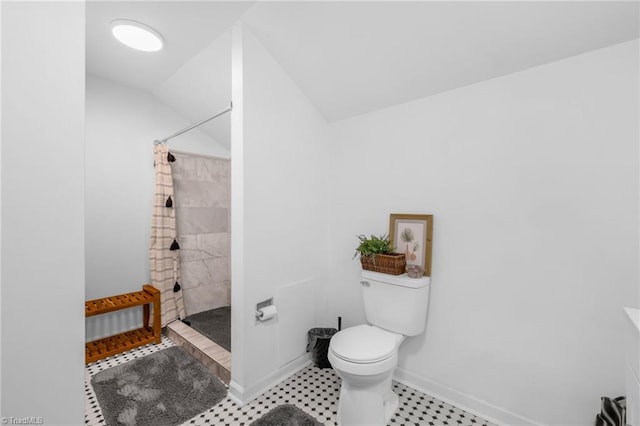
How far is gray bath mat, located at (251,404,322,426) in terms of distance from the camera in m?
1.53

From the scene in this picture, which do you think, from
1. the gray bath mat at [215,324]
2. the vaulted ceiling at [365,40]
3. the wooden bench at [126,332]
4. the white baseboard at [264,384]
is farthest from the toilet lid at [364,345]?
the wooden bench at [126,332]

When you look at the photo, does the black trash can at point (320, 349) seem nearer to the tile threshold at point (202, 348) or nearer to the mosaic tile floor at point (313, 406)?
the mosaic tile floor at point (313, 406)

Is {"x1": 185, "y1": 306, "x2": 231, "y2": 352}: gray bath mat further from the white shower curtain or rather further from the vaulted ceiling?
the vaulted ceiling

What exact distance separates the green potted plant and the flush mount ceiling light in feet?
6.34

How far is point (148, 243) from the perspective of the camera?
103 inches

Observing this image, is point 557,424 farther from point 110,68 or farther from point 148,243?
point 110,68

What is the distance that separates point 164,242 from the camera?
2.53 metres

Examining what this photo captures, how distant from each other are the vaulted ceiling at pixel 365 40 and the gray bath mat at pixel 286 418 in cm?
208

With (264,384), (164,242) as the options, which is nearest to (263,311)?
(264,384)

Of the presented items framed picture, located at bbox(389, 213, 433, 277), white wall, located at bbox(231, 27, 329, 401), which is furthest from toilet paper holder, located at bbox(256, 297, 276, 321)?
framed picture, located at bbox(389, 213, 433, 277)

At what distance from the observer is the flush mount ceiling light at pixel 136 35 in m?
1.66

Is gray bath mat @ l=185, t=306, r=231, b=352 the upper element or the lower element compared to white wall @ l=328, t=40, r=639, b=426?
lower

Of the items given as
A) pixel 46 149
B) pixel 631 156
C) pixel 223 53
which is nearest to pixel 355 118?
pixel 223 53

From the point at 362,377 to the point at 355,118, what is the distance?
179cm
